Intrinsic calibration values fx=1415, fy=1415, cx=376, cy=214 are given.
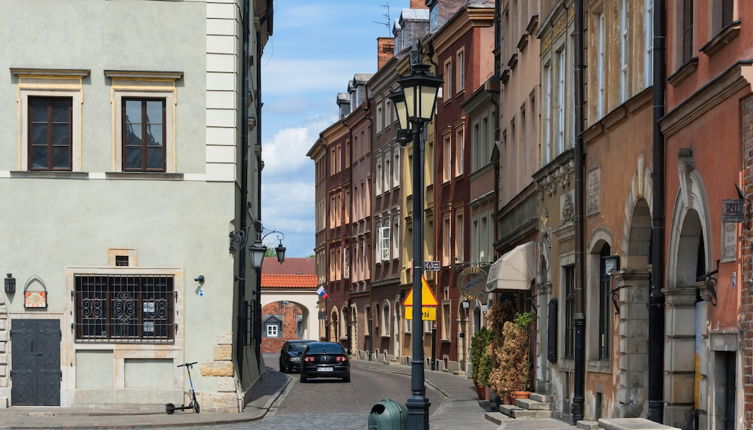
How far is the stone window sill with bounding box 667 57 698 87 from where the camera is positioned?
16391 millimetres

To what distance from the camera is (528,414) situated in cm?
2689

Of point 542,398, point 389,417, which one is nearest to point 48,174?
point 542,398

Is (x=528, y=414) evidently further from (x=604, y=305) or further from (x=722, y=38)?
(x=722, y=38)

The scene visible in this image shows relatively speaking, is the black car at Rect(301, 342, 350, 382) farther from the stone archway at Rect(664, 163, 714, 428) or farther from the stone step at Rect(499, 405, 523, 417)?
the stone archway at Rect(664, 163, 714, 428)

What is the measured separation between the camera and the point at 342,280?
7956 centimetres

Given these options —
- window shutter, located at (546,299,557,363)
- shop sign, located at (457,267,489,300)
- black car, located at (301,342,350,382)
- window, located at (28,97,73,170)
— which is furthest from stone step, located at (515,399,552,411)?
black car, located at (301,342,350,382)

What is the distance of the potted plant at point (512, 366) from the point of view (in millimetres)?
28516

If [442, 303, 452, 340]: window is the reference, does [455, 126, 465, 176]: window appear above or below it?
above

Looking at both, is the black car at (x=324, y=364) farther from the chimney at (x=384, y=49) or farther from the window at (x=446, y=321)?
the chimney at (x=384, y=49)

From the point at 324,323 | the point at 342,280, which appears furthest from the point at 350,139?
the point at 324,323

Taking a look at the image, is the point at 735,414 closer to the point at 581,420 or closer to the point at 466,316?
the point at 581,420

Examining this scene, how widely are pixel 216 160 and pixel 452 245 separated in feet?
82.6

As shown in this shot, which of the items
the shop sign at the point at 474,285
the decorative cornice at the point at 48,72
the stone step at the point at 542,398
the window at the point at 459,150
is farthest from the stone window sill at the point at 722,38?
the window at the point at 459,150

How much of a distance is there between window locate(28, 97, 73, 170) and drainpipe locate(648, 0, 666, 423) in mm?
14398
